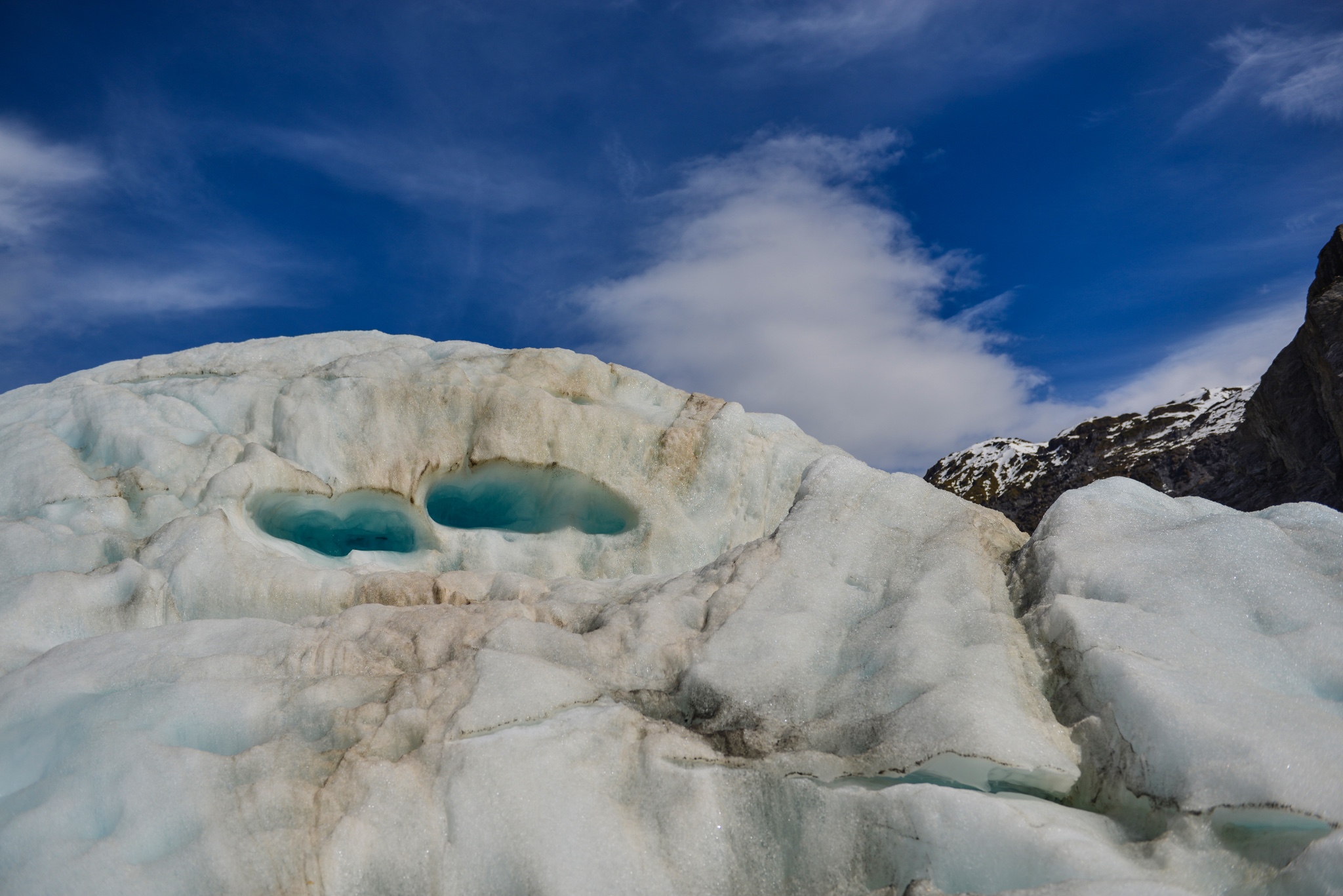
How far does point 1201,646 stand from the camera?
6.42 m

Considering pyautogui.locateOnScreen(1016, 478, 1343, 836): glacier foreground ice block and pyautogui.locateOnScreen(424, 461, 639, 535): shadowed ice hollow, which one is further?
pyautogui.locateOnScreen(424, 461, 639, 535): shadowed ice hollow

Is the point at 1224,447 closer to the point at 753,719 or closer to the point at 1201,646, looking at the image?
the point at 1201,646

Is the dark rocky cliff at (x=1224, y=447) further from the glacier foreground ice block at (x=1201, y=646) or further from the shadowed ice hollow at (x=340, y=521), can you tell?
the shadowed ice hollow at (x=340, y=521)

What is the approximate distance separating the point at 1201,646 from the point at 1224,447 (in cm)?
3567

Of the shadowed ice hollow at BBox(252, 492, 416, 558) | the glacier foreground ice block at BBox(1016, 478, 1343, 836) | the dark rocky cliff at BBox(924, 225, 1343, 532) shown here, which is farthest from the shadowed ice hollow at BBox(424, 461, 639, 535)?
the dark rocky cliff at BBox(924, 225, 1343, 532)

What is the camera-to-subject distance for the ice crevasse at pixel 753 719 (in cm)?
547

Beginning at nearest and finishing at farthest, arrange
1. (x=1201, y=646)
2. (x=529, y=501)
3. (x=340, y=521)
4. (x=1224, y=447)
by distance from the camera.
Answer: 1. (x=1201, y=646)
2. (x=340, y=521)
3. (x=529, y=501)
4. (x=1224, y=447)

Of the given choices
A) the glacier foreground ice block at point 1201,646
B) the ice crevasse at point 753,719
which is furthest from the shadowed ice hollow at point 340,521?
the glacier foreground ice block at point 1201,646

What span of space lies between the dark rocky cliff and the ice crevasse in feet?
57.7

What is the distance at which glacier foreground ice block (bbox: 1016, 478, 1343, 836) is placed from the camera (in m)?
5.23

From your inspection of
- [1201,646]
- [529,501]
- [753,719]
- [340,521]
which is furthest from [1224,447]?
[753,719]

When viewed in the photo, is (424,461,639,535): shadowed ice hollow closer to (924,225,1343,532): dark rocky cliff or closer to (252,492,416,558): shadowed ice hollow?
(252,492,416,558): shadowed ice hollow

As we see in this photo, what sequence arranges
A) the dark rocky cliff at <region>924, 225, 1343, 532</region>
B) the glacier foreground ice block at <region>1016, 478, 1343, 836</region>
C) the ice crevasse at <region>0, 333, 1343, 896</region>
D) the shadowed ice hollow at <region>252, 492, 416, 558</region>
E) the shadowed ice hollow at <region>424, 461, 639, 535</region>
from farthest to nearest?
the dark rocky cliff at <region>924, 225, 1343, 532</region>
the shadowed ice hollow at <region>424, 461, 639, 535</region>
the shadowed ice hollow at <region>252, 492, 416, 558</region>
the ice crevasse at <region>0, 333, 1343, 896</region>
the glacier foreground ice block at <region>1016, 478, 1343, 836</region>

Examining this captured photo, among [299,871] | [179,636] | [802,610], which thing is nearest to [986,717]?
[802,610]
